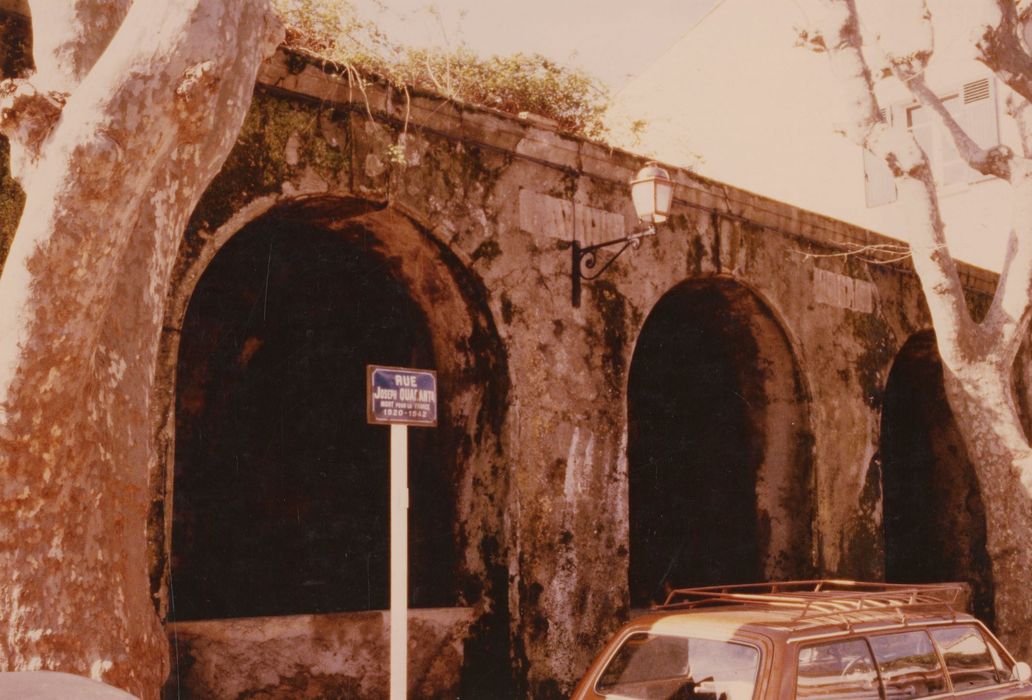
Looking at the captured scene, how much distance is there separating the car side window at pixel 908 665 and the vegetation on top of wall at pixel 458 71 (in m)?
4.81

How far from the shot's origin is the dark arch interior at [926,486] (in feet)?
42.2

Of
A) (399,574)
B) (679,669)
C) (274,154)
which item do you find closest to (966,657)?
(679,669)

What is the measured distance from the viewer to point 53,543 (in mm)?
3799

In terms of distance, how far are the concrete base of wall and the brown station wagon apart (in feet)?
7.84

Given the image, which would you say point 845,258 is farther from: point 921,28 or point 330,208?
point 330,208

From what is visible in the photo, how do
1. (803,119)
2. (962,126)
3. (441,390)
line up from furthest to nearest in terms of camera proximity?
1. (803,119)
2. (962,126)
3. (441,390)

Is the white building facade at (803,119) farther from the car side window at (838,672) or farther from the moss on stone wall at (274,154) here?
the car side window at (838,672)

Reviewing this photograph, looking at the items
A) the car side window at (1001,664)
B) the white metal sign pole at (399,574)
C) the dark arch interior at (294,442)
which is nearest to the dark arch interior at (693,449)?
the dark arch interior at (294,442)

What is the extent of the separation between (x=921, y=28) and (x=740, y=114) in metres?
9.81

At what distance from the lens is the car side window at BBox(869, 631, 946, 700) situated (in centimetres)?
480

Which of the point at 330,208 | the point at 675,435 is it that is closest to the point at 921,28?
the point at 675,435

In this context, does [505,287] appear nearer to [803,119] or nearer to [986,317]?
[986,317]

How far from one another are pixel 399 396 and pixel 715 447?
6.61m

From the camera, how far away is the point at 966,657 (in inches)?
210
